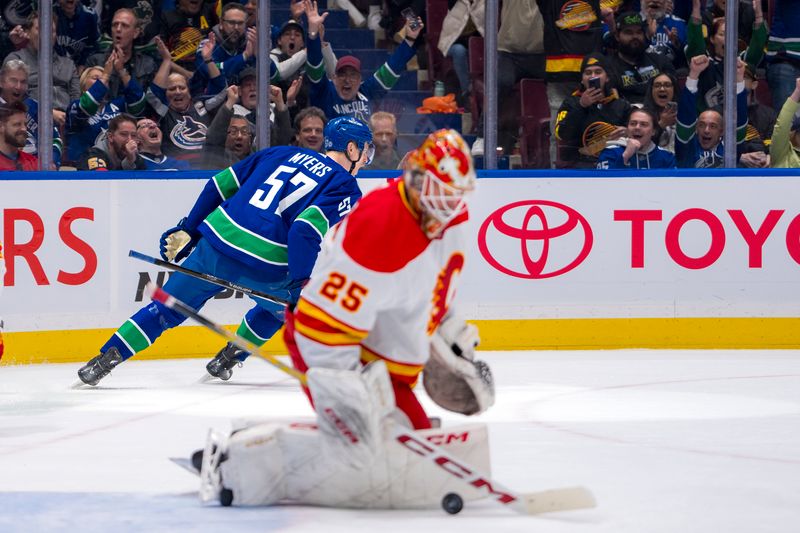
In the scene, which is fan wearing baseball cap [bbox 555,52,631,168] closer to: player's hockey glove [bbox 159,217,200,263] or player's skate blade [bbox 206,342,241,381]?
player's skate blade [bbox 206,342,241,381]

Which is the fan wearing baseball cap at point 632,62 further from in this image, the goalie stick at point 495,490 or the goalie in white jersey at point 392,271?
the goalie stick at point 495,490

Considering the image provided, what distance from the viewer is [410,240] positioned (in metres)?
2.88

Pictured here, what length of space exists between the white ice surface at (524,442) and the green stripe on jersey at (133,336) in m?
0.18

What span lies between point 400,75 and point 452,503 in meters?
3.87

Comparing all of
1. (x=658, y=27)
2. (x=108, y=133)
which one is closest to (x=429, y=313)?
(x=108, y=133)

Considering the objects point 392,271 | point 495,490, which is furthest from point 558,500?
point 392,271

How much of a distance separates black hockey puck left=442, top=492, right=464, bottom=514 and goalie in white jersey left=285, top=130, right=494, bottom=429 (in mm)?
284

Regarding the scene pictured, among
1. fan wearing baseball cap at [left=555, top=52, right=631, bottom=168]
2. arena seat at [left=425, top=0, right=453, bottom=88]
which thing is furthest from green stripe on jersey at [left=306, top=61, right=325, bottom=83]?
fan wearing baseball cap at [left=555, top=52, right=631, bottom=168]

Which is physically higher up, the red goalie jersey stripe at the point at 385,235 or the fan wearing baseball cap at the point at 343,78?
the fan wearing baseball cap at the point at 343,78

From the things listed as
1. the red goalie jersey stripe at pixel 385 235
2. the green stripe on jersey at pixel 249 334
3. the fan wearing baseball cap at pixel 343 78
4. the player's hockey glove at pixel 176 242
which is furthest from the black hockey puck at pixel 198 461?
the fan wearing baseball cap at pixel 343 78

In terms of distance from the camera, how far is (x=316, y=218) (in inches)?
189

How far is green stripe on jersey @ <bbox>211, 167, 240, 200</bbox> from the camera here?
502 centimetres

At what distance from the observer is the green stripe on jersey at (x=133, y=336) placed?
509 cm

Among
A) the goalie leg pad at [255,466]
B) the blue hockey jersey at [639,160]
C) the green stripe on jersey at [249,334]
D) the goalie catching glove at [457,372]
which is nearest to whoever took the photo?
the goalie leg pad at [255,466]
